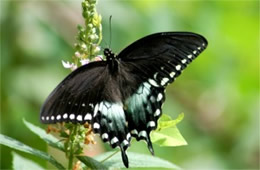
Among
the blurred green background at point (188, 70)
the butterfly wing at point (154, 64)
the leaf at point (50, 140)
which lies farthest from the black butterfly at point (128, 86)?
the blurred green background at point (188, 70)

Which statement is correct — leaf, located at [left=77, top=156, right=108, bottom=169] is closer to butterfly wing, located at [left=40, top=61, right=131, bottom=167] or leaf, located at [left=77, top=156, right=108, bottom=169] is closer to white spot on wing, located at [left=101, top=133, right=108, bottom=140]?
butterfly wing, located at [left=40, top=61, right=131, bottom=167]

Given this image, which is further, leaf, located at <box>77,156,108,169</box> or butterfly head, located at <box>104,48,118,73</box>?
butterfly head, located at <box>104,48,118,73</box>

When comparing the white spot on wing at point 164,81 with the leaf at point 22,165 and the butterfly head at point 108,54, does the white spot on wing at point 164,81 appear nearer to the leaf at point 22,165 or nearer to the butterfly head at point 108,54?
the butterfly head at point 108,54

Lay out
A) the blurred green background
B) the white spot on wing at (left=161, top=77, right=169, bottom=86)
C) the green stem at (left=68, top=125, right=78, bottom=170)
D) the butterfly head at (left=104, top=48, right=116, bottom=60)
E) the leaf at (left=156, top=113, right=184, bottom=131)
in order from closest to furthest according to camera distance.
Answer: the green stem at (left=68, top=125, right=78, bottom=170), the leaf at (left=156, top=113, right=184, bottom=131), the white spot on wing at (left=161, top=77, right=169, bottom=86), the butterfly head at (left=104, top=48, right=116, bottom=60), the blurred green background

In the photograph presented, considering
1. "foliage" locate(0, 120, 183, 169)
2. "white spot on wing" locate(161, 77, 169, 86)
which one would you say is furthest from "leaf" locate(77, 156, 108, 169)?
"white spot on wing" locate(161, 77, 169, 86)

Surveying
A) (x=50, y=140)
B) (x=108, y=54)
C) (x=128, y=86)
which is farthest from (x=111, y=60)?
(x=50, y=140)

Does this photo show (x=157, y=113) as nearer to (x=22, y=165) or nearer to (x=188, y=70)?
(x=22, y=165)
